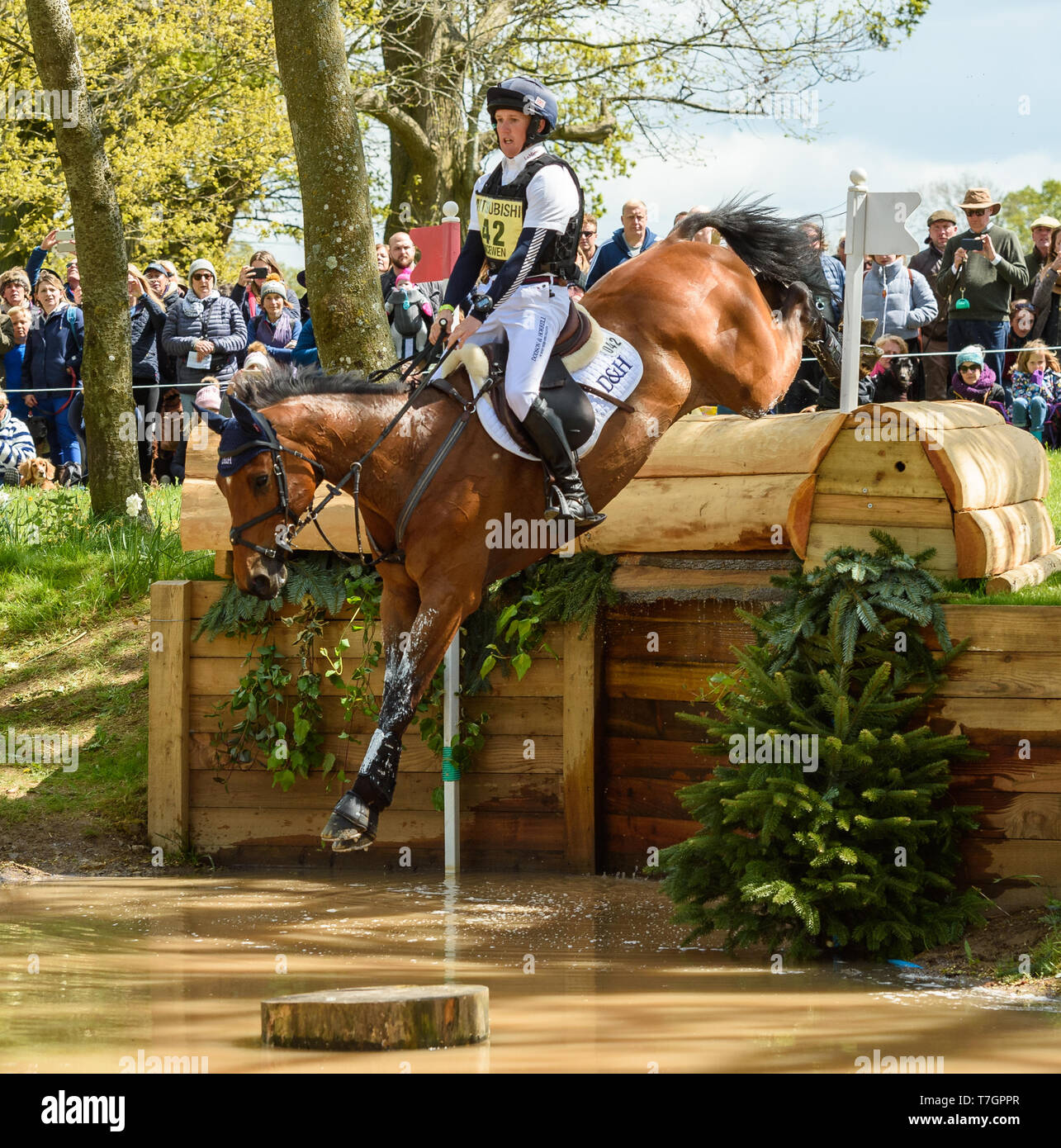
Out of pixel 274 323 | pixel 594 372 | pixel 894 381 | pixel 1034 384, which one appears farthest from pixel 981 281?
pixel 594 372

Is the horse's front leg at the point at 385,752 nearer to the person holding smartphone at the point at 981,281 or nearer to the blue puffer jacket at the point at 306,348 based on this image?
the blue puffer jacket at the point at 306,348

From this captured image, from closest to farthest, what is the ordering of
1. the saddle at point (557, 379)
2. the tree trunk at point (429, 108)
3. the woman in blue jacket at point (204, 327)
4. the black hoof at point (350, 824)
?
the black hoof at point (350, 824) < the saddle at point (557, 379) < the woman in blue jacket at point (204, 327) < the tree trunk at point (429, 108)

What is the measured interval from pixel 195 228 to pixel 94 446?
15.4 meters

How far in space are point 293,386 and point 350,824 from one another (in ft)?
6.52

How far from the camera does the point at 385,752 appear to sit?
631cm

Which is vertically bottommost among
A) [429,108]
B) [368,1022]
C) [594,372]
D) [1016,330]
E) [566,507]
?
[368,1022]

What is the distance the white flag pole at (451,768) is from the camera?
8.23m

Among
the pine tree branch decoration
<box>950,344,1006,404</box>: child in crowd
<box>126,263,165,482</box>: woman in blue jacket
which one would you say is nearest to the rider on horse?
the pine tree branch decoration

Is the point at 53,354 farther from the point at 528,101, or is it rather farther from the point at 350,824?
the point at 350,824

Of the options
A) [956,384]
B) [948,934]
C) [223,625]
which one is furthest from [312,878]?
[956,384]

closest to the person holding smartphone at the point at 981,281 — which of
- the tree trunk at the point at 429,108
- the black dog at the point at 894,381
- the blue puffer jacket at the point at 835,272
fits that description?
the black dog at the point at 894,381

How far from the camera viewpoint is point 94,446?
1114 cm

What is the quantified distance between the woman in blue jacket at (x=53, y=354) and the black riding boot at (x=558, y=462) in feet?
29.2
